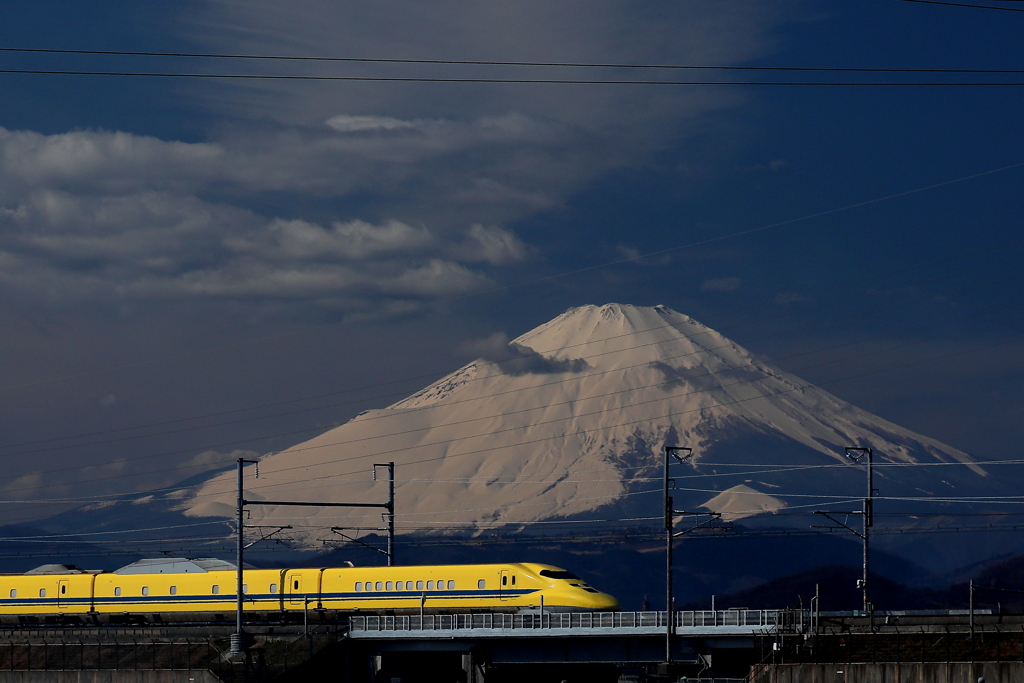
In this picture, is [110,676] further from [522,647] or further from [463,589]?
[522,647]

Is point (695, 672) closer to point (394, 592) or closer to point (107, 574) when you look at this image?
point (394, 592)

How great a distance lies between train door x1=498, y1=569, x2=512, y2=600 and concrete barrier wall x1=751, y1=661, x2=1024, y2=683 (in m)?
20.5

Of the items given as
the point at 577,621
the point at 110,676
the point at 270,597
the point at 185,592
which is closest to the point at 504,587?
the point at 577,621

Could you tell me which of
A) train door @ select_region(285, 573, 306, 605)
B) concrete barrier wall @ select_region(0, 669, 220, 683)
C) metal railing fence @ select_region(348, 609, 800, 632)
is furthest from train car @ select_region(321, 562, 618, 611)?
concrete barrier wall @ select_region(0, 669, 220, 683)

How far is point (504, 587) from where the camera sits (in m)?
81.7

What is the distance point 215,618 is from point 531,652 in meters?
26.5

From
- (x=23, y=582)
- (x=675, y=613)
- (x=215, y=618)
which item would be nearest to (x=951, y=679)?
(x=675, y=613)

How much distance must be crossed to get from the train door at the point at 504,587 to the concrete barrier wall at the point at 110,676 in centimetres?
1859

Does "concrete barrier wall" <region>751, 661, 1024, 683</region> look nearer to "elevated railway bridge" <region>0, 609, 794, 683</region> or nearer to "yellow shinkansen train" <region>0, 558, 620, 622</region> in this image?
"elevated railway bridge" <region>0, 609, 794, 683</region>

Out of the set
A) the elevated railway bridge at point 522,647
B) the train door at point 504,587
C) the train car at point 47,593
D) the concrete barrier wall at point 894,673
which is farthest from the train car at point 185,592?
the concrete barrier wall at point 894,673

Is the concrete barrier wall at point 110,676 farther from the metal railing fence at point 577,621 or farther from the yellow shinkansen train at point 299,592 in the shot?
the yellow shinkansen train at point 299,592

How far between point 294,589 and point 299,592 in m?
0.62

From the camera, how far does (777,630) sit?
225ft

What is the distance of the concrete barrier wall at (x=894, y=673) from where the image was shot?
59.2 meters
